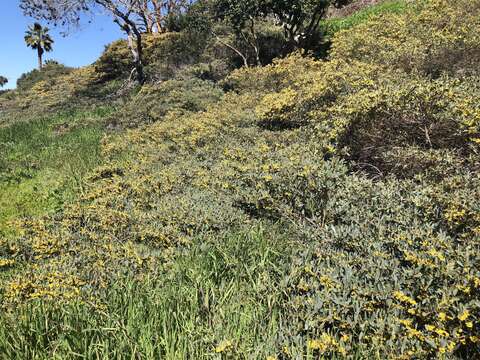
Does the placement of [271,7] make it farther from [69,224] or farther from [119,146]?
[69,224]

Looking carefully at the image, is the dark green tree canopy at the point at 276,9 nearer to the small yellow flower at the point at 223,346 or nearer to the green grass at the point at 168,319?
the green grass at the point at 168,319

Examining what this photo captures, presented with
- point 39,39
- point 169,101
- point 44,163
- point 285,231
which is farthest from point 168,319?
point 39,39

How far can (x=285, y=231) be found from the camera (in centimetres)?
401

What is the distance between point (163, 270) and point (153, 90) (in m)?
11.5

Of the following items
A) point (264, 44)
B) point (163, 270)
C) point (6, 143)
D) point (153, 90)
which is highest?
point (264, 44)

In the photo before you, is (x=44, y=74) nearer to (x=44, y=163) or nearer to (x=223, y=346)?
(x=44, y=163)

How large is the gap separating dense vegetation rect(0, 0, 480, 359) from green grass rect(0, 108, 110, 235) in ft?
0.28

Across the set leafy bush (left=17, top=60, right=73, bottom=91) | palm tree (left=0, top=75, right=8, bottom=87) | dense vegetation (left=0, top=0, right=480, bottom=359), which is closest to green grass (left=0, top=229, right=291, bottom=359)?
dense vegetation (left=0, top=0, right=480, bottom=359)

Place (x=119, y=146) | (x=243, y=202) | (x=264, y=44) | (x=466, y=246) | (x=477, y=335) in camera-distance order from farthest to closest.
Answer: (x=264, y=44) < (x=119, y=146) < (x=243, y=202) < (x=466, y=246) < (x=477, y=335)

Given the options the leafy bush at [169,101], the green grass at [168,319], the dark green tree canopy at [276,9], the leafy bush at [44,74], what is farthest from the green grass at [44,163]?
the leafy bush at [44,74]

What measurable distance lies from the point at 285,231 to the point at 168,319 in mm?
1729

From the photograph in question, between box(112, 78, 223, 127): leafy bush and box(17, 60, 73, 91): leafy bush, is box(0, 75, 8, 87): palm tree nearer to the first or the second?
box(17, 60, 73, 91): leafy bush

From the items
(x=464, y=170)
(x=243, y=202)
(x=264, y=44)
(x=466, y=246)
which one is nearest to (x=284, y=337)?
(x=466, y=246)

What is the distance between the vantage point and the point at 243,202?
184 inches
